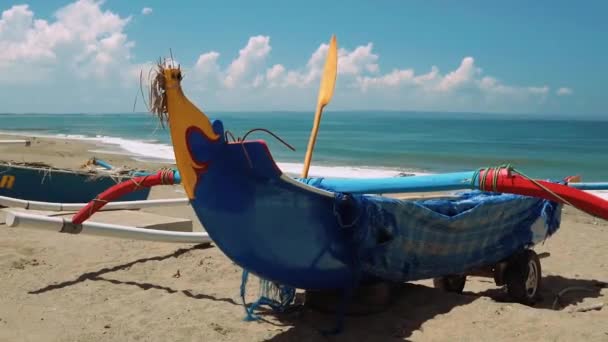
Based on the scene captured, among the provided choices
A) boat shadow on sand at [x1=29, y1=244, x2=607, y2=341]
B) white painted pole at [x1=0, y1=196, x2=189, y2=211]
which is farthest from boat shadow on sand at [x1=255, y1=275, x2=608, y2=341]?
white painted pole at [x1=0, y1=196, x2=189, y2=211]

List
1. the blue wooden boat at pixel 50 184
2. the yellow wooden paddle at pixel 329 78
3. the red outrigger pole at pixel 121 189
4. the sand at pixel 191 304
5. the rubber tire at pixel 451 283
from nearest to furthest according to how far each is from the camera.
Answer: the sand at pixel 191 304, the red outrigger pole at pixel 121 189, the rubber tire at pixel 451 283, the yellow wooden paddle at pixel 329 78, the blue wooden boat at pixel 50 184

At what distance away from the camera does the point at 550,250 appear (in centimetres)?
686

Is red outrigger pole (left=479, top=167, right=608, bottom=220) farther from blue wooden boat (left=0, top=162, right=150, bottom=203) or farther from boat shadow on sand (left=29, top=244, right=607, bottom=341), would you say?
blue wooden boat (left=0, top=162, right=150, bottom=203)

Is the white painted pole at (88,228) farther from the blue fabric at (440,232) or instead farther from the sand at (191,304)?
the blue fabric at (440,232)

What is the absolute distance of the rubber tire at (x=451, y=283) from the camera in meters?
4.65

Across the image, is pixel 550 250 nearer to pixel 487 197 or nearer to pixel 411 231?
pixel 487 197

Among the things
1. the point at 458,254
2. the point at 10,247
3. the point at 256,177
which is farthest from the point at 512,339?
the point at 10,247

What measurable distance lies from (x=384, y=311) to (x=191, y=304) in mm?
1388

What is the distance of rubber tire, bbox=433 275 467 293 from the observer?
465cm

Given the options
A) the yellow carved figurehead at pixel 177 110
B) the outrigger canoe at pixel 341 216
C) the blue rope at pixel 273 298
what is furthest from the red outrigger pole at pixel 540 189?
the blue rope at pixel 273 298

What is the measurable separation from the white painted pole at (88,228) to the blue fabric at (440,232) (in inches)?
78.8

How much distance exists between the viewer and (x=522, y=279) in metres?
4.39

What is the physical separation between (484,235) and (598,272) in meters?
2.18

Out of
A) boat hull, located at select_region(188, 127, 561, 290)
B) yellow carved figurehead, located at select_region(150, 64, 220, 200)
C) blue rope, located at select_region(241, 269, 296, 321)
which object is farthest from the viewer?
blue rope, located at select_region(241, 269, 296, 321)
